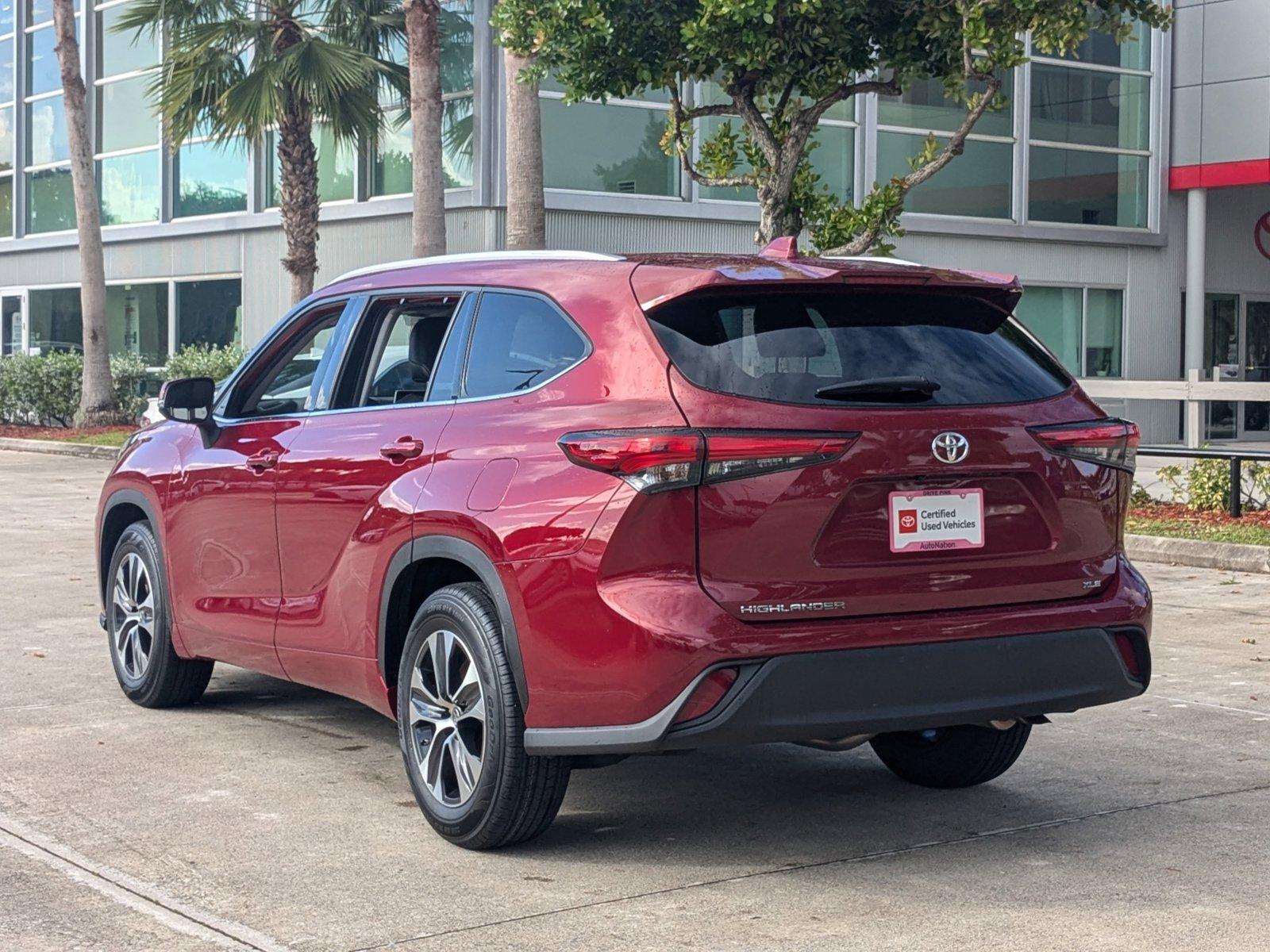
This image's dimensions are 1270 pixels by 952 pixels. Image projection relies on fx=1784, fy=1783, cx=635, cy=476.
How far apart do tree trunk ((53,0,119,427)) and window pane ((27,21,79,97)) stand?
7.19 meters

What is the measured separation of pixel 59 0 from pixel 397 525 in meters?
24.6

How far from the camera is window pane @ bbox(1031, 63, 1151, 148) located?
1130 inches

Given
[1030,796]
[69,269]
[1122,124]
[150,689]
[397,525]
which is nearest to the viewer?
[397,525]

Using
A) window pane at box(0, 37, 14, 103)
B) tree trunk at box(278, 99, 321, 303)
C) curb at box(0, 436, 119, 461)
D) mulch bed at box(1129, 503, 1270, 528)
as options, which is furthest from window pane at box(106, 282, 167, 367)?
mulch bed at box(1129, 503, 1270, 528)

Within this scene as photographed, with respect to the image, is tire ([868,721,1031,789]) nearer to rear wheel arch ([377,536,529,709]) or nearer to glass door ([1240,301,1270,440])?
rear wheel arch ([377,536,529,709])

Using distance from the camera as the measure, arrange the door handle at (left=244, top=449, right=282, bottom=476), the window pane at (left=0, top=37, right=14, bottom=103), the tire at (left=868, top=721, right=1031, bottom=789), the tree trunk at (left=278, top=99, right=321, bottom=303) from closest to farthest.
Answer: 1. the tire at (left=868, top=721, right=1031, bottom=789)
2. the door handle at (left=244, top=449, right=282, bottom=476)
3. the tree trunk at (left=278, top=99, right=321, bottom=303)
4. the window pane at (left=0, top=37, right=14, bottom=103)

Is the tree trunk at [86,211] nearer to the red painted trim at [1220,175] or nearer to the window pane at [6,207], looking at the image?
the window pane at [6,207]

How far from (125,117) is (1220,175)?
18996 millimetres

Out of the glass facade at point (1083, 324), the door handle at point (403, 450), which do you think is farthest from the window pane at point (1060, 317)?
the door handle at point (403, 450)

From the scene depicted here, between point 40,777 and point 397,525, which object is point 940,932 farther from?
point 40,777

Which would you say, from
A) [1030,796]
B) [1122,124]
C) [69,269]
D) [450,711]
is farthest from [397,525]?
[69,269]

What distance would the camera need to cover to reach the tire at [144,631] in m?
7.21

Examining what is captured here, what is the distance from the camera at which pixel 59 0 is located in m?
27.5

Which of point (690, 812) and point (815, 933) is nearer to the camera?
point (815, 933)
